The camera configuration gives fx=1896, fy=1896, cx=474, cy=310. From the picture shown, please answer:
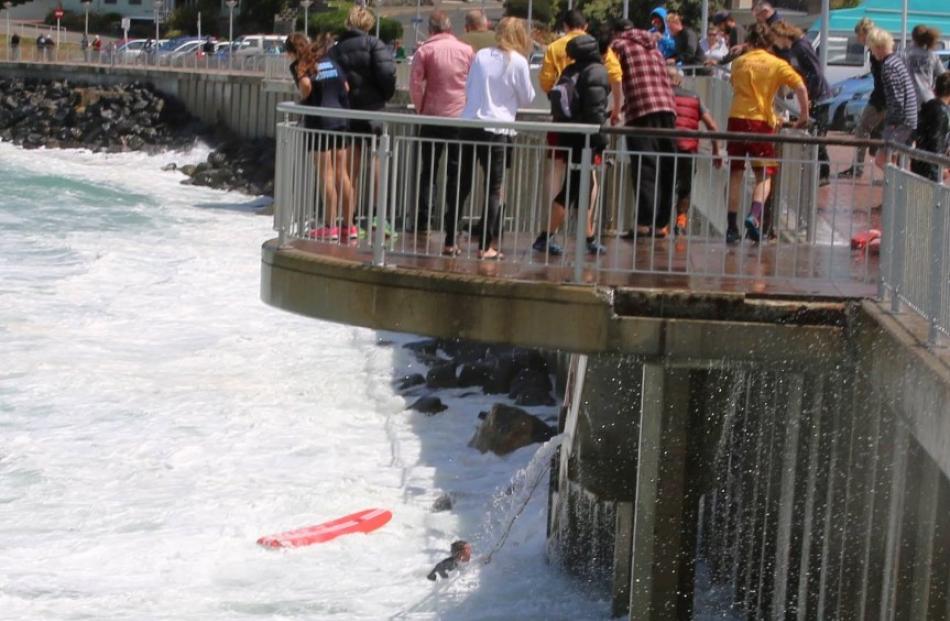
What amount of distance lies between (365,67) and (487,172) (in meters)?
1.73

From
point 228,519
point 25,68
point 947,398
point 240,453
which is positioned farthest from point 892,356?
point 25,68

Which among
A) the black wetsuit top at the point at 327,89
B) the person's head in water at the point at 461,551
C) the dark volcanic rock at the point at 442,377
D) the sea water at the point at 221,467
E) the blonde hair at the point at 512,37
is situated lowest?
the sea water at the point at 221,467

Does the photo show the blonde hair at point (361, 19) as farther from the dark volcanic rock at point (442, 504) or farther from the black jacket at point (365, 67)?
the dark volcanic rock at point (442, 504)

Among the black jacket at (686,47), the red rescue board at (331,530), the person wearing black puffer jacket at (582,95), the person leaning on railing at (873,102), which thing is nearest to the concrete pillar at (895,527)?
the person wearing black puffer jacket at (582,95)

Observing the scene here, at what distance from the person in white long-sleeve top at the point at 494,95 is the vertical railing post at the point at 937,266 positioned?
3032 millimetres

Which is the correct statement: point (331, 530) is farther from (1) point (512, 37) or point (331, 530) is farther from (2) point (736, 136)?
(2) point (736, 136)

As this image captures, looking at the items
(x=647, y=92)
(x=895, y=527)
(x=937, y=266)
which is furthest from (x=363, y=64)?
(x=895, y=527)

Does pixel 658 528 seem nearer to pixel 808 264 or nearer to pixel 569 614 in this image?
pixel 808 264

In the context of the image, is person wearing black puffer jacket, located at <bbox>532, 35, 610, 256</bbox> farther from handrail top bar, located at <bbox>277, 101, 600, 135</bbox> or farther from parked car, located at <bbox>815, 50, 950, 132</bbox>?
parked car, located at <bbox>815, 50, 950, 132</bbox>

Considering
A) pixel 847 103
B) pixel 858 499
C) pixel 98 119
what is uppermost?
pixel 847 103

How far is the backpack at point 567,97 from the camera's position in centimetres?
1111

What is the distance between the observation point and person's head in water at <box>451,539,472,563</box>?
14.9 m

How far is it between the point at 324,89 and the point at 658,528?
12.1 ft

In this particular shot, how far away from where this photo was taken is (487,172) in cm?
1074
